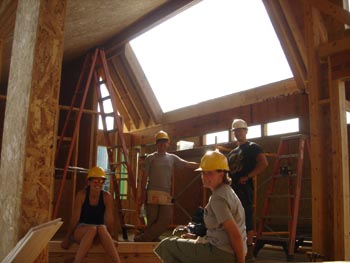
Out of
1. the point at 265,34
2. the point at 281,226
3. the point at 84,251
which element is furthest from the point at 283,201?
the point at 84,251

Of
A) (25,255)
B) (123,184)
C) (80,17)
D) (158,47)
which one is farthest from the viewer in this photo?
(123,184)

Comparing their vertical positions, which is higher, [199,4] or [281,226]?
[199,4]

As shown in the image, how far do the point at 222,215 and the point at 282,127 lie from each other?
4.28m

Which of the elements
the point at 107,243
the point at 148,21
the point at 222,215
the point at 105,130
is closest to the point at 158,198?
the point at 107,243

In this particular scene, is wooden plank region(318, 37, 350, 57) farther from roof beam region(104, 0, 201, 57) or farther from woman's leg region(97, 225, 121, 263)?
woman's leg region(97, 225, 121, 263)

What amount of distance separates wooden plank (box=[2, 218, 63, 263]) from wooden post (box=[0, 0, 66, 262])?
0.13 meters

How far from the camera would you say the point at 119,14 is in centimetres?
669

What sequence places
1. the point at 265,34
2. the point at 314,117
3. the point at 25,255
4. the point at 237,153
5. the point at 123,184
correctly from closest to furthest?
the point at 25,255, the point at 237,153, the point at 314,117, the point at 265,34, the point at 123,184

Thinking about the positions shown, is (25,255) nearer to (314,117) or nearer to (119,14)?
(314,117)

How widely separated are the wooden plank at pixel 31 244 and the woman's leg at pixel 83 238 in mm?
1165

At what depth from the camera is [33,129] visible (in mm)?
2906

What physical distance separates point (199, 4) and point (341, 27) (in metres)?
2.63

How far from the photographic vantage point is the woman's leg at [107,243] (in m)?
4.14

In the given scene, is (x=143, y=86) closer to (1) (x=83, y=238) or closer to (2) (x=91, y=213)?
(2) (x=91, y=213)
